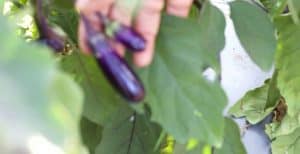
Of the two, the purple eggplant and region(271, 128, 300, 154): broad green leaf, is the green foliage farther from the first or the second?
region(271, 128, 300, 154): broad green leaf

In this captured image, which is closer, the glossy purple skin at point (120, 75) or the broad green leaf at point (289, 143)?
the glossy purple skin at point (120, 75)

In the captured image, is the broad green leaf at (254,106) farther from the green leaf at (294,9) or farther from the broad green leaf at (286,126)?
the green leaf at (294,9)

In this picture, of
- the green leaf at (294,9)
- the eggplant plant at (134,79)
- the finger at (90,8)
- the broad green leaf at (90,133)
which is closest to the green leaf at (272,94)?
the eggplant plant at (134,79)

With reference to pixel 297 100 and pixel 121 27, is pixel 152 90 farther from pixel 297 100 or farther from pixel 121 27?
pixel 297 100

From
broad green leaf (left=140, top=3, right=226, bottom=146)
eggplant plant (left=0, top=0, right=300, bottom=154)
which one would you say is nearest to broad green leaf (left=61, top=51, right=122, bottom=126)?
eggplant plant (left=0, top=0, right=300, bottom=154)

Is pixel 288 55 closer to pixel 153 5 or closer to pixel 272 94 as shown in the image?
pixel 272 94

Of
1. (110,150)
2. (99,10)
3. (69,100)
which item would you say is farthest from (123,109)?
(69,100)
